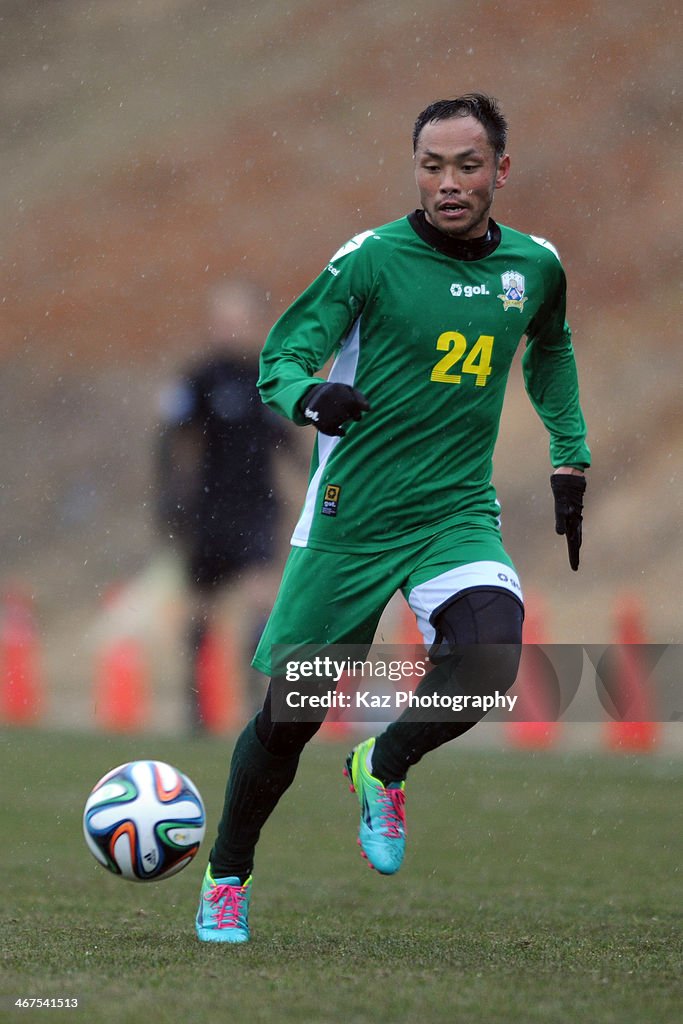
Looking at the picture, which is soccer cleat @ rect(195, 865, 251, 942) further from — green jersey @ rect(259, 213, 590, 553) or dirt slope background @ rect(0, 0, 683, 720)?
dirt slope background @ rect(0, 0, 683, 720)

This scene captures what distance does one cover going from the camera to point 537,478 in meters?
19.7

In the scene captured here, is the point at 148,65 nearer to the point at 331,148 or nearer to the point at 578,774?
the point at 331,148

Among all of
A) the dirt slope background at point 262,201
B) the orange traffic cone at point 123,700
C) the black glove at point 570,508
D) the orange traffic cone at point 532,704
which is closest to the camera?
the black glove at point 570,508

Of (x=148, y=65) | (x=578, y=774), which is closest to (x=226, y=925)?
(x=578, y=774)

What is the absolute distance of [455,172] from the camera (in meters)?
4.91

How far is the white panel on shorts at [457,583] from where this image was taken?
479cm

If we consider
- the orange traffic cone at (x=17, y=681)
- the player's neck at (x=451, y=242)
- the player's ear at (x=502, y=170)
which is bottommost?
the orange traffic cone at (x=17, y=681)

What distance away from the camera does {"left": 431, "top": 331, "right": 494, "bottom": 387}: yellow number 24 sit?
4922mm

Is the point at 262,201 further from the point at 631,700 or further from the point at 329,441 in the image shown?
the point at 329,441

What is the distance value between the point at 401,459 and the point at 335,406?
0.70m

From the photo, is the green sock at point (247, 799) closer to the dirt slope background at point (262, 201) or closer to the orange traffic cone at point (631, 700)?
the orange traffic cone at point (631, 700)

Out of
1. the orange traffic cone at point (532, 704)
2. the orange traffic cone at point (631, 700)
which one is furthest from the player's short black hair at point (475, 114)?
the orange traffic cone at point (631, 700)

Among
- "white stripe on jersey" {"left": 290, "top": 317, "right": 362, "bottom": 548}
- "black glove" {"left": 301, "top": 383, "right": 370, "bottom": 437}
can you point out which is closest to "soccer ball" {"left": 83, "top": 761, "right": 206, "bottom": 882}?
"white stripe on jersey" {"left": 290, "top": 317, "right": 362, "bottom": 548}

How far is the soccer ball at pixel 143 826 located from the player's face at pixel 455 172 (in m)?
1.88
